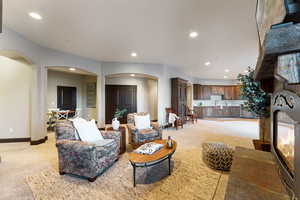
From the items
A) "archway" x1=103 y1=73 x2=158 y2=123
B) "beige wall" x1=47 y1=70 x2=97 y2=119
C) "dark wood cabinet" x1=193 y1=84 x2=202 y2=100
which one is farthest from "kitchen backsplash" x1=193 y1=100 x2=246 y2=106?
"beige wall" x1=47 y1=70 x2=97 y2=119

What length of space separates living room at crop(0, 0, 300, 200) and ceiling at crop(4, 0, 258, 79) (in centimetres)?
2

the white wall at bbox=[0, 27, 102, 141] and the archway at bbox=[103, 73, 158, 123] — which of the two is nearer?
the white wall at bbox=[0, 27, 102, 141]

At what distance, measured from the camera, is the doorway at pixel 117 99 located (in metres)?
7.13

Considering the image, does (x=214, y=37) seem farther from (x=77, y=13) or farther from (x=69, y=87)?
(x=69, y=87)

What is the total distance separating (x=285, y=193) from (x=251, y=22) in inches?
110

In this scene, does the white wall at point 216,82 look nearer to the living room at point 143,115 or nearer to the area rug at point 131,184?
the living room at point 143,115

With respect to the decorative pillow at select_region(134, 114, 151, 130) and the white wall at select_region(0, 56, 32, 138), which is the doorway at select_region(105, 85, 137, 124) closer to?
the white wall at select_region(0, 56, 32, 138)

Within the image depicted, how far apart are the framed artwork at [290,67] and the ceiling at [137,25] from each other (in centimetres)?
184

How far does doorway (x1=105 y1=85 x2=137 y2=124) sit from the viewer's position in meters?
7.13

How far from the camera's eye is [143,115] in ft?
13.1

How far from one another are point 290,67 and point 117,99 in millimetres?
6919

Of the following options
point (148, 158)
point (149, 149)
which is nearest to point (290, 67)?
point (148, 158)

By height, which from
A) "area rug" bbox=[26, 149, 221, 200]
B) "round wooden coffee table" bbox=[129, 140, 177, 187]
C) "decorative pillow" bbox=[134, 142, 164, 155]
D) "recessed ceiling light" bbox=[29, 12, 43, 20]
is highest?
"recessed ceiling light" bbox=[29, 12, 43, 20]

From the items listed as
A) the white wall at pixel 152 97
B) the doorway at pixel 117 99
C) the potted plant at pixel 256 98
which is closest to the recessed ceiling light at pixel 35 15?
the potted plant at pixel 256 98
